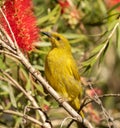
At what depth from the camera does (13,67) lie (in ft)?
17.7

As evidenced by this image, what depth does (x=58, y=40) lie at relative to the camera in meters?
5.45

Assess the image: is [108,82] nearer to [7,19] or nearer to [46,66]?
[46,66]

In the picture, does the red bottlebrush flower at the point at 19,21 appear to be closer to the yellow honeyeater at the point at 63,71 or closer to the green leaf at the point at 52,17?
the yellow honeyeater at the point at 63,71

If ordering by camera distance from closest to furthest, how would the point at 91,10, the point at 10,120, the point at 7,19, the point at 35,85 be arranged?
the point at 7,19
the point at 35,85
the point at 10,120
the point at 91,10

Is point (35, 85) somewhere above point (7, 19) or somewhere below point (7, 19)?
below

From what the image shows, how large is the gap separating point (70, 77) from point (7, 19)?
4.87 feet

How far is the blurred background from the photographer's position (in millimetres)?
4680

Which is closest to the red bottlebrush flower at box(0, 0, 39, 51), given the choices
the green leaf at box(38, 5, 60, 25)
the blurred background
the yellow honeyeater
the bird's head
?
the blurred background

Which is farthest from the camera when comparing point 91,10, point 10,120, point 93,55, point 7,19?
point 91,10

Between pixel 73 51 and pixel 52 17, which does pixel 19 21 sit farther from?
pixel 73 51

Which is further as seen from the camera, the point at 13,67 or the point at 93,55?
the point at 13,67

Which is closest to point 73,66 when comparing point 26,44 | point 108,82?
point 26,44

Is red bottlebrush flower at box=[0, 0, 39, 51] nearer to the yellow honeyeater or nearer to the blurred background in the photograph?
the blurred background

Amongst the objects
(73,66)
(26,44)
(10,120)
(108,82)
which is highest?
(26,44)
